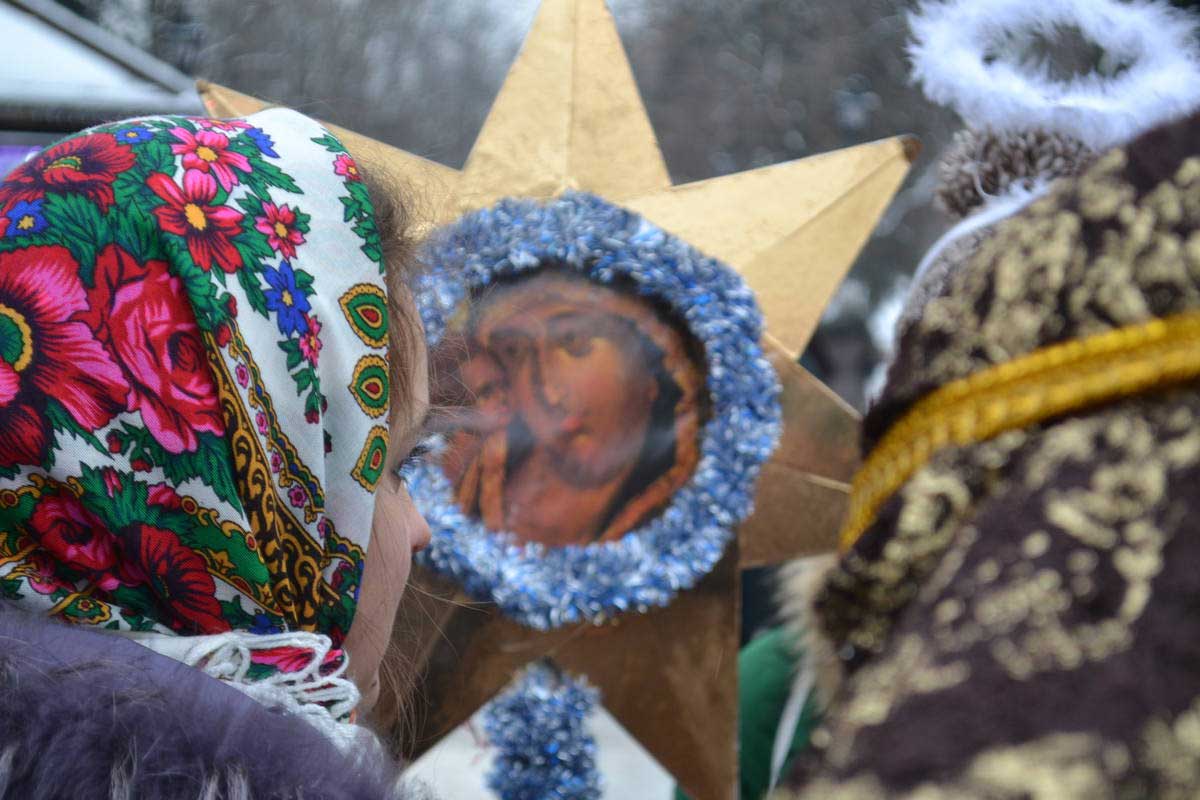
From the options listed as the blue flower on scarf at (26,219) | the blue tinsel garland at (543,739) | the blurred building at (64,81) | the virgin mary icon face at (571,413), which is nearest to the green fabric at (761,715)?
the blue tinsel garland at (543,739)

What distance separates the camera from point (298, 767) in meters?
0.80

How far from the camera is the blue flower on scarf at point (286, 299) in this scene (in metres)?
0.98

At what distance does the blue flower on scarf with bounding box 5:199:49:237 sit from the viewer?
34.7 inches

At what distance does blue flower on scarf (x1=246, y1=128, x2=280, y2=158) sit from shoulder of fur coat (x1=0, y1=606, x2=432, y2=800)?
20.1 inches

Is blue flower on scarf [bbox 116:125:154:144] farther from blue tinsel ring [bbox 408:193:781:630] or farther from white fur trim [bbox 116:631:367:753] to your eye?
blue tinsel ring [bbox 408:193:781:630]

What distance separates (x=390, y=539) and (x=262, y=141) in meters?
0.47

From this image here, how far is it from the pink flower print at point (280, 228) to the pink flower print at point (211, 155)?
0.14ft

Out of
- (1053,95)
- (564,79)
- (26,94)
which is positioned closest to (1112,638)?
(1053,95)

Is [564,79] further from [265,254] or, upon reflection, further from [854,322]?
[854,322]

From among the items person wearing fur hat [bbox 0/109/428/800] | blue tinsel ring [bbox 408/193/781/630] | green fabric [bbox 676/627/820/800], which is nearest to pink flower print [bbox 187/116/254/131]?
person wearing fur hat [bbox 0/109/428/800]

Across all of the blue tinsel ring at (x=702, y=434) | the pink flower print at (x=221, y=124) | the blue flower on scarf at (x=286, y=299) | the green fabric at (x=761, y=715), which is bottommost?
the green fabric at (x=761, y=715)

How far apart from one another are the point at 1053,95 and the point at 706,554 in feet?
3.08

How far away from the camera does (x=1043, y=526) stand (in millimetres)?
498

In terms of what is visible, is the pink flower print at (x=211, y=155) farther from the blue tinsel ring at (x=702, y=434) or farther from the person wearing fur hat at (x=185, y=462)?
the blue tinsel ring at (x=702, y=434)
